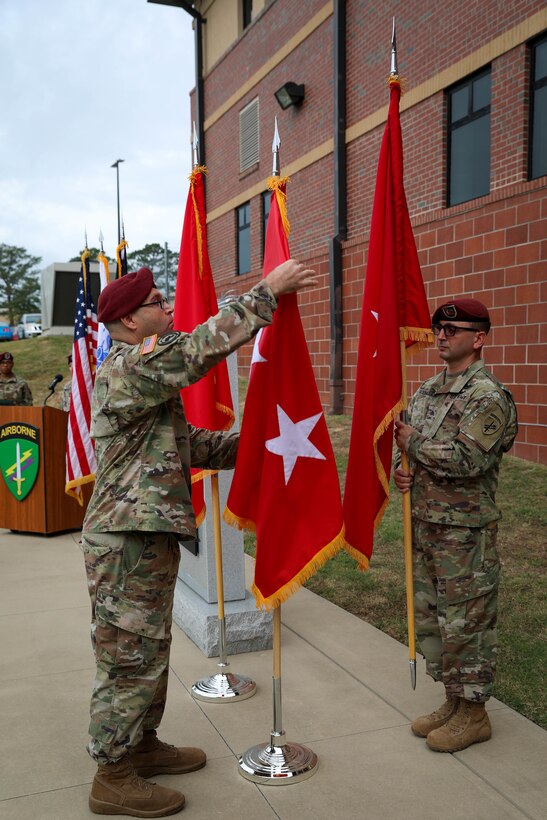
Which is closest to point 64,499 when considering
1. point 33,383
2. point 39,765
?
point 39,765

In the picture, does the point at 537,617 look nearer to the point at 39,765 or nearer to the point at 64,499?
the point at 39,765

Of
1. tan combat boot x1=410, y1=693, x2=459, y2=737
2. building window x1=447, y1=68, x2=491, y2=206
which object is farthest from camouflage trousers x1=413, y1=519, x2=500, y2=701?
building window x1=447, y1=68, x2=491, y2=206

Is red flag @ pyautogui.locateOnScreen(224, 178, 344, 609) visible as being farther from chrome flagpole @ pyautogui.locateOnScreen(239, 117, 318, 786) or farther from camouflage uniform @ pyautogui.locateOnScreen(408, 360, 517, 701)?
camouflage uniform @ pyautogui.locateOnScreen(408, 360, 517, 701)

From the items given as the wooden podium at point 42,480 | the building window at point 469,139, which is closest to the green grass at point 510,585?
the wooden podium at point 42,480

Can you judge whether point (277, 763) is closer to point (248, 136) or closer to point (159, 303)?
point (159, 303)

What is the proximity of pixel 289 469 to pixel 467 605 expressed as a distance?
1.07 m

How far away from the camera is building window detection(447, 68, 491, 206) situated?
10.0 metres

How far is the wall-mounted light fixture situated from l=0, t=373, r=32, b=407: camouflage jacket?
26.7ft

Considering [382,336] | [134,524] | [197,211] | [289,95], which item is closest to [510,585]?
[382,336]

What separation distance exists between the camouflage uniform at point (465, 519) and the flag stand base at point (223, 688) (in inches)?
42.9

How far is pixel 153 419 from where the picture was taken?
3.11 m

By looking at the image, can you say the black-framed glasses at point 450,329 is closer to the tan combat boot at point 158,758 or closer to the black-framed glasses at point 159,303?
the black-framed glasses at point 159,303

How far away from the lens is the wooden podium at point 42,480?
27.5ft

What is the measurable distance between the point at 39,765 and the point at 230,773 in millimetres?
872
